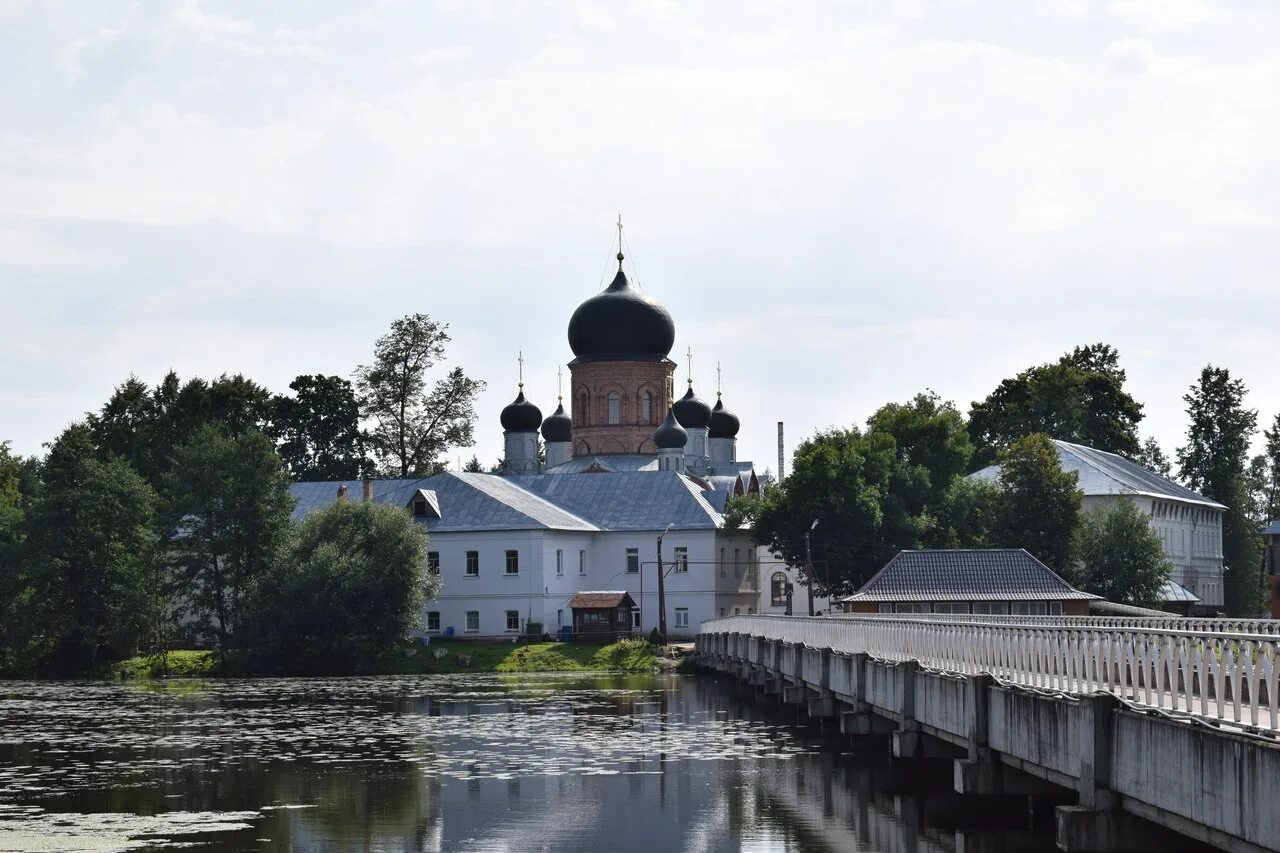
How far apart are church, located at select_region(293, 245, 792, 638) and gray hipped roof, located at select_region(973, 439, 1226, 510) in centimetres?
1551

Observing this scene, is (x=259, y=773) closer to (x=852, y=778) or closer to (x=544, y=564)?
(x=852, y=778)

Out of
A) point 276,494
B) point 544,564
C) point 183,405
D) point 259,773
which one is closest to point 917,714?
point 259,773

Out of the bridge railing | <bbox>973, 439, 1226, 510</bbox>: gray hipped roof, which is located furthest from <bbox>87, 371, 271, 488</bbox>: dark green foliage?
the bridge railing

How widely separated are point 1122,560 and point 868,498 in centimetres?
1135

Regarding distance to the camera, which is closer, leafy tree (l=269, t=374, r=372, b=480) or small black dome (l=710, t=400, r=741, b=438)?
leafy tree (l=269, t=374, r=372, b=480)

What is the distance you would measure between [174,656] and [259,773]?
47244 mm

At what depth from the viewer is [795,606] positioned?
4146 inches

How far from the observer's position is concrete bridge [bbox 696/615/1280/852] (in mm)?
16391

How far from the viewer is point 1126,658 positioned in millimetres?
20906

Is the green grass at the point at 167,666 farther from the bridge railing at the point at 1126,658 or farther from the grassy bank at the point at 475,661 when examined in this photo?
the bridge railing at the point at 1126,658

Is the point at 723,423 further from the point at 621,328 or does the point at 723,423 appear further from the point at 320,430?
the point at 320,430

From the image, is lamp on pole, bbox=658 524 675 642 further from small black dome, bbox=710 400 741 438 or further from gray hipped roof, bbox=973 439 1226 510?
small black dome, bbox=710 400 741 438

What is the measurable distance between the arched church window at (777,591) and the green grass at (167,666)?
35.8 metres

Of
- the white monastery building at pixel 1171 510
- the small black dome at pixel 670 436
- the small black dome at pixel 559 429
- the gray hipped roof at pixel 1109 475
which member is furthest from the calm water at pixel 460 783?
the small black dome at pixel 559 429
